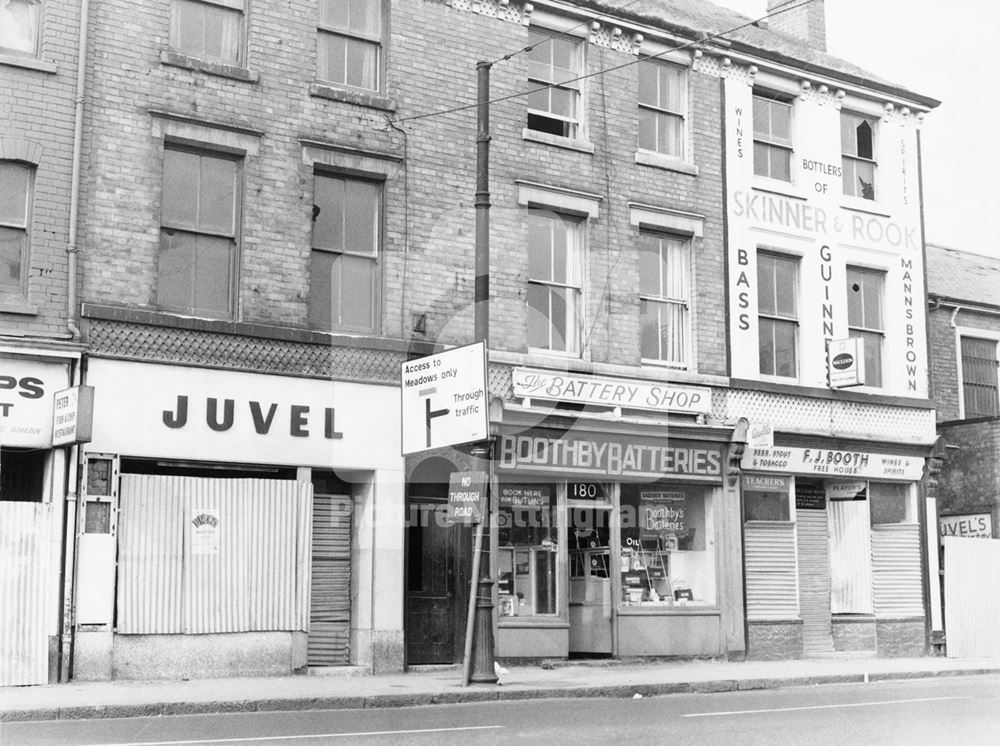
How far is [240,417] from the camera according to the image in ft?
56.2

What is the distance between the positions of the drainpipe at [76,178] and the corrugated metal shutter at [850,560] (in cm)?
1391

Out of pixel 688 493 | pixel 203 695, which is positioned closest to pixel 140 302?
pixel 203 695

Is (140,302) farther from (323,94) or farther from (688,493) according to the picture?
(688,493)

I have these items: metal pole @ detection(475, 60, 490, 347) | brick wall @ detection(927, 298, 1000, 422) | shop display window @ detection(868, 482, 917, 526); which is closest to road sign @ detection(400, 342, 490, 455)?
metal pole @ detection(475, 60, 490, 347)

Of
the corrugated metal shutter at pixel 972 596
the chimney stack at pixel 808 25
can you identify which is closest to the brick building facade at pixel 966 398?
the corrugated metal shutter at pixel 972 596

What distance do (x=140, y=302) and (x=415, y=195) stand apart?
4.53 meters

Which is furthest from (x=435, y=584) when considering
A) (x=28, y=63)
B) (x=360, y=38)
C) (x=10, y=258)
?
(x=28, y=63)

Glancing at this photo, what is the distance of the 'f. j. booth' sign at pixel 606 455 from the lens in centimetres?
1944

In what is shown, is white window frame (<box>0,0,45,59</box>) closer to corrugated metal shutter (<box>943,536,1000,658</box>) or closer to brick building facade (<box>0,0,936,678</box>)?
brick building facade (<box>0,0,936,678</box>)

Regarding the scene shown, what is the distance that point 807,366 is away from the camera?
22.8m

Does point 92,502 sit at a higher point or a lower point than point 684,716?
higher

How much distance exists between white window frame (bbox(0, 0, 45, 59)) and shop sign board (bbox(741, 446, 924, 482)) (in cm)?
1270

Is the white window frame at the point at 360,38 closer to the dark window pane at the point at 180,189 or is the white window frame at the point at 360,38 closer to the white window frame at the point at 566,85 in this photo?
the dark window pane at the point at 180,189

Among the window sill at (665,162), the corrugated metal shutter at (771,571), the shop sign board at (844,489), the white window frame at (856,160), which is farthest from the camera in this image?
the white window frame at (856,160)
